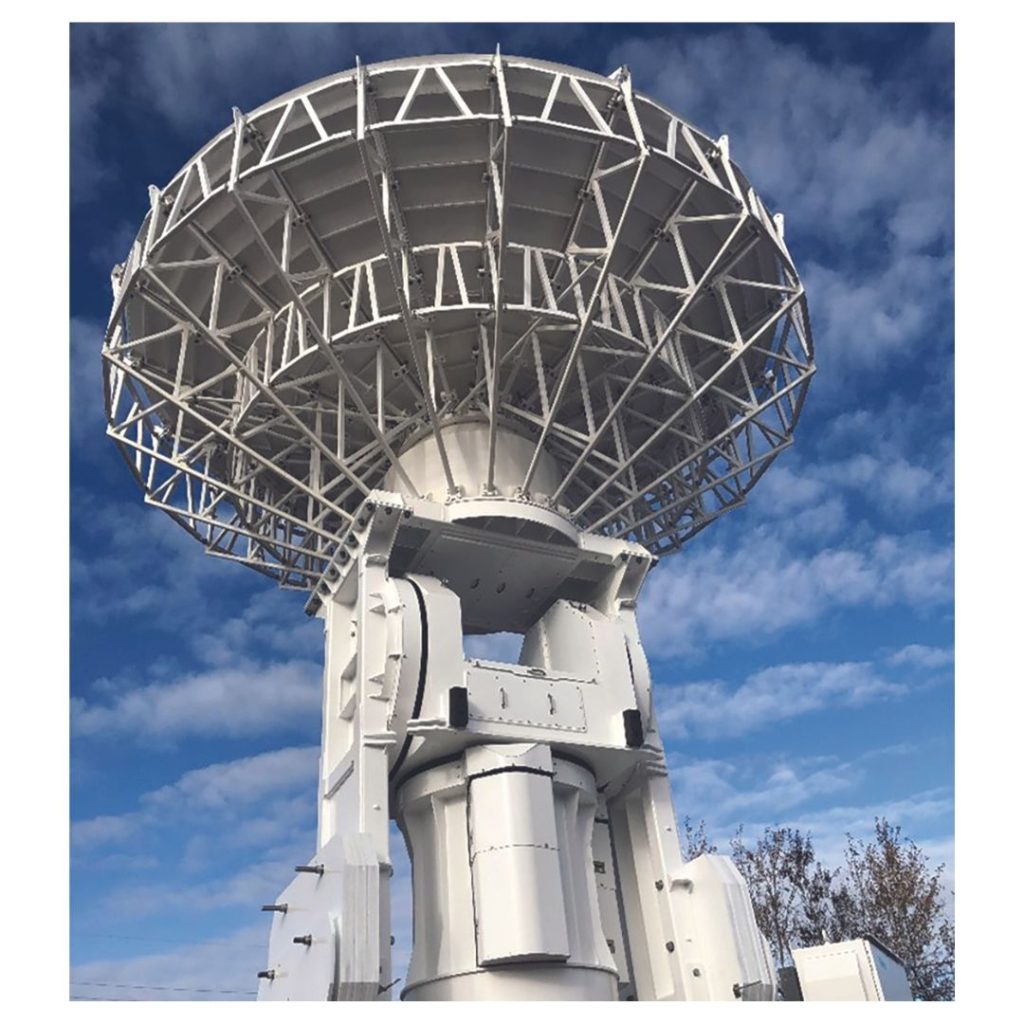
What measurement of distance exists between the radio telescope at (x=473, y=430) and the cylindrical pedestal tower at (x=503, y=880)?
0.14 ft

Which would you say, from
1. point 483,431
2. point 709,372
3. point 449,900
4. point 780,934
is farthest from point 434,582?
point 780,934

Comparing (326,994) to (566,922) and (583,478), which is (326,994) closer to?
(566,922)

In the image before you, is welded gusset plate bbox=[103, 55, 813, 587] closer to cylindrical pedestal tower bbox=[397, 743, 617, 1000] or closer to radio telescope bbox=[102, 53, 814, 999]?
radio telescope bbox=[102, 53, 814, 999]

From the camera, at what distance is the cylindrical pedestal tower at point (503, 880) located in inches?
524

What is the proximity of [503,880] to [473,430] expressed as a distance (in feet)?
26.9

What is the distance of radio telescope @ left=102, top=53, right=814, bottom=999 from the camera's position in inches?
555

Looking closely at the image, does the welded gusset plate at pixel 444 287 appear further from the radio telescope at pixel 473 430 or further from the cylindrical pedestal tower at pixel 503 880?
the cylindrical pedestal tower at pixel 503 880

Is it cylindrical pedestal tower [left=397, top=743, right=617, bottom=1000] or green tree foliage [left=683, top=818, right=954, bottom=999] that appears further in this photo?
green tree foliage [left=683, top=818, right=954, bottom=999]

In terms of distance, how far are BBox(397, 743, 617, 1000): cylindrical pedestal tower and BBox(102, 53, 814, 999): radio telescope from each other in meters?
0.04

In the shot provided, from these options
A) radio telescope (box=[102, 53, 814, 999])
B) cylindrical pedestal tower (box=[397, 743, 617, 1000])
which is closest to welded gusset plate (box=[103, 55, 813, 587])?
radio telescope (box=[102, 53, 814, 999])

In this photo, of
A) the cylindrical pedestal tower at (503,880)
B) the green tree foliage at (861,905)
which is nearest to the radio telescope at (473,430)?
the cylindrical pedestal tower at (503,880)

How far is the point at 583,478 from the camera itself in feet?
67.8

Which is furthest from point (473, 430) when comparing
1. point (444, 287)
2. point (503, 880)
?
point (503, 880)

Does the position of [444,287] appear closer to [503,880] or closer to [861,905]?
[503,880]
